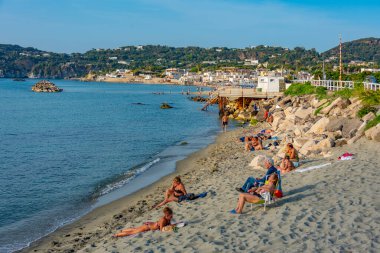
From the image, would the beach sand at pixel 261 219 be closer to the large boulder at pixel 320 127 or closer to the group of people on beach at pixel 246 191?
the group of people on beach at pixel 246 191

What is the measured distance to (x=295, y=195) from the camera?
1080 centimetres

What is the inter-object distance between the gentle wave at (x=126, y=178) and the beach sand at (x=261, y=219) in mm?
1409

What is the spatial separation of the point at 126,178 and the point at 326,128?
27.6 feet

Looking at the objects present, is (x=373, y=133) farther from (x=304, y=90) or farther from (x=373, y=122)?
(x=304, y=90)

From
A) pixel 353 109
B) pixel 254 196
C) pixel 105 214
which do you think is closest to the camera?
pixel 254 196

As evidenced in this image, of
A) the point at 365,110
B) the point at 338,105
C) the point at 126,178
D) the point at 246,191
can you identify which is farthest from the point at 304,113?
the point at 246,191

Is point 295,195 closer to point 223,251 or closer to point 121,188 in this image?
point 223,251

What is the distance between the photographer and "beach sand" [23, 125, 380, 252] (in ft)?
26.2

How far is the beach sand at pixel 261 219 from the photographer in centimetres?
797

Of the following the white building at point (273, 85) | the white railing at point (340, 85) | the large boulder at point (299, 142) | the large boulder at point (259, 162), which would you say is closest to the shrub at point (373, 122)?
the large boulder at point (299, 142)

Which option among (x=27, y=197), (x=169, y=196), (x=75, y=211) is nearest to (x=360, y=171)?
(x=169, y=196)

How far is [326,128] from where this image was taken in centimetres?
1972

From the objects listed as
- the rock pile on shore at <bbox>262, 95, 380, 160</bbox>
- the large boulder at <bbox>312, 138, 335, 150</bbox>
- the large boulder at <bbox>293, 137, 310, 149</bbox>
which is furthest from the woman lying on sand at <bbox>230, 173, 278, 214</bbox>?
the large boulder at <bbox>293, 137, 310, 149</bbox>

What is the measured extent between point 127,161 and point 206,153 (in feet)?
12.7
